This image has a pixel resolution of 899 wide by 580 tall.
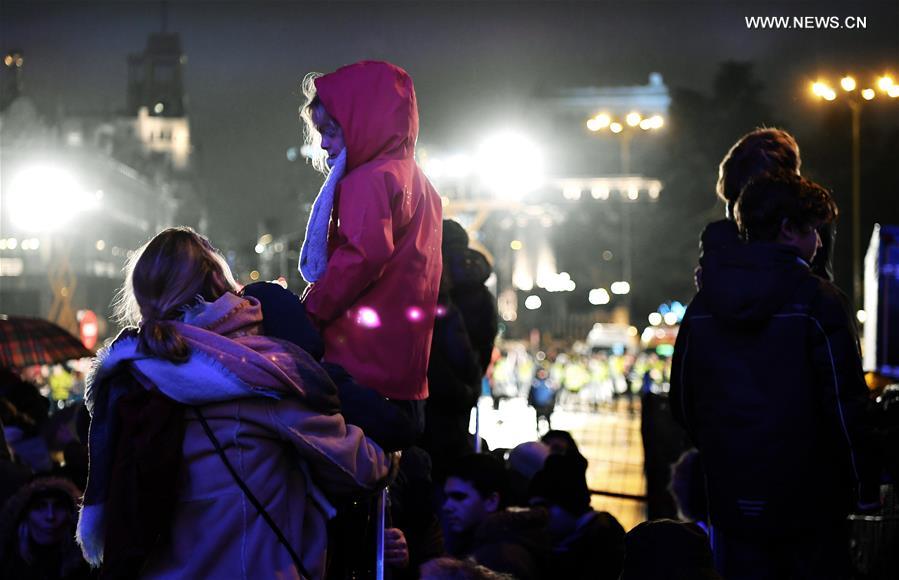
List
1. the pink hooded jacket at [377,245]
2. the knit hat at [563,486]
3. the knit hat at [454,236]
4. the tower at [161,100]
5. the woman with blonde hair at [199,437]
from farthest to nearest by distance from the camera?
the tower at [161,100], the knit hat at [454,236], the knit hat at [563,486], the pink hooded jacket at [377,245], the woman with blonde hair at [199,437]

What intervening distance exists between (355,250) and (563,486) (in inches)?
95.0

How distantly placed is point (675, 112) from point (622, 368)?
22.7m

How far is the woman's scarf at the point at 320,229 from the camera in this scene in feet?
13.7

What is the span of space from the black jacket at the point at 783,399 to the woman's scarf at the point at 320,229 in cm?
127

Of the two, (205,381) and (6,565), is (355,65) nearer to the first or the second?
(205,381)

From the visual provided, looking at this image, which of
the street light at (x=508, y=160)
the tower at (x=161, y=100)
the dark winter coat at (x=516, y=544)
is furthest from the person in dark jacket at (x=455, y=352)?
the tower at (x=161, y=100)

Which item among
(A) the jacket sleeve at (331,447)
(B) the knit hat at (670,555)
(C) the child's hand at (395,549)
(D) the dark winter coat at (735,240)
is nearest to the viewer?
(A) the jacket sleeve at (331,447)

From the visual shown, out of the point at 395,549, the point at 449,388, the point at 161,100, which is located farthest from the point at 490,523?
the point at 161,100

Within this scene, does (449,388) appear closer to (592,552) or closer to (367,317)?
(592,552)

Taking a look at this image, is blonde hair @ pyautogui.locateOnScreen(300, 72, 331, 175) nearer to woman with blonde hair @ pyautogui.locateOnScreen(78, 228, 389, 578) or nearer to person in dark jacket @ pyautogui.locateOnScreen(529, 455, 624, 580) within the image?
woman with blonde hair @ pyautogui.locateOnScreen(78, 228, 389, 578)

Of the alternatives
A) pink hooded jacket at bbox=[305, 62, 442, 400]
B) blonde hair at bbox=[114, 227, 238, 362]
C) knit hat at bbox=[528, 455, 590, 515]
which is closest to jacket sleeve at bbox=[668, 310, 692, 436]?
pink hooded jacket at bbox=[305, 62, 442, 400]

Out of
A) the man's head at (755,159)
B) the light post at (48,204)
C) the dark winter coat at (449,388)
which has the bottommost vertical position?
the dark winter coat at (449,388)

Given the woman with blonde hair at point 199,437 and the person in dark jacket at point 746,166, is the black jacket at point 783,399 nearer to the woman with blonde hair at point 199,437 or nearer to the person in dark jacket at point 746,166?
the person in dark jacket at point 746,166

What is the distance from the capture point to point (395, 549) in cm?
420
